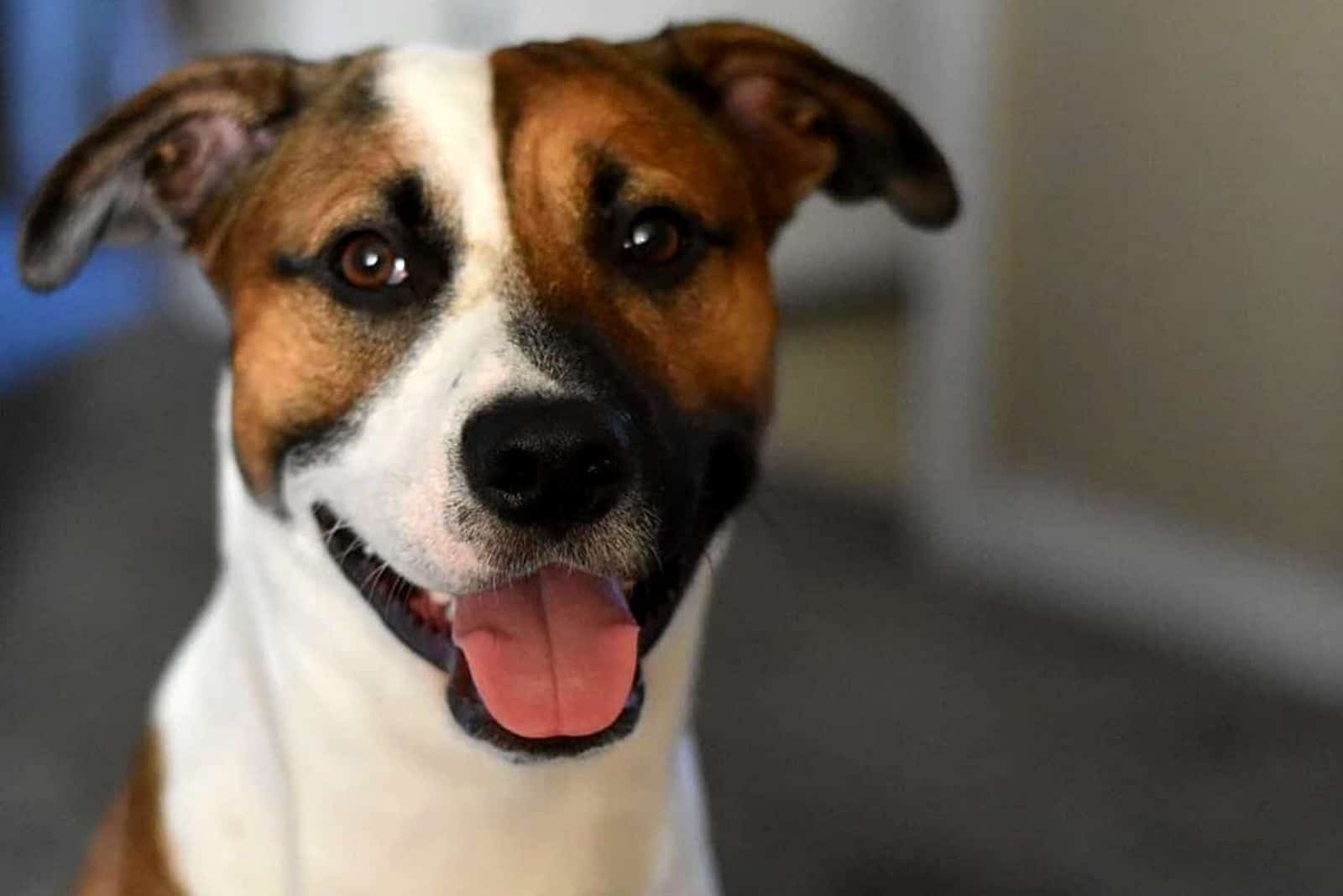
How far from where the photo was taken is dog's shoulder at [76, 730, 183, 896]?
4.88ft

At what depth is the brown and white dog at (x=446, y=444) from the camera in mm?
1273

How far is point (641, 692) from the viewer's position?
1.34 m

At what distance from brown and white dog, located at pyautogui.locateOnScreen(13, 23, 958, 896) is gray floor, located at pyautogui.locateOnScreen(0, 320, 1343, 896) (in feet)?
3.38

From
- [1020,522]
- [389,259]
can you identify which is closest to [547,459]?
[389,259]

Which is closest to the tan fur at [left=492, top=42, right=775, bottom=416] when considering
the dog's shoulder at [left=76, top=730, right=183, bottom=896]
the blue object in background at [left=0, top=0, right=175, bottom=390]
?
the dog's shoulder at [left=76, top=730, right=183, bottom=896]

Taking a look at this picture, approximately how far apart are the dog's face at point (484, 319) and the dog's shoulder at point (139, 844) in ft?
1.01

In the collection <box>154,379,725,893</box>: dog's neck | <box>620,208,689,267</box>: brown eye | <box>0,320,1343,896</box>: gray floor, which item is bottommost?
<box>0,320,1343,896</box>: gray floor

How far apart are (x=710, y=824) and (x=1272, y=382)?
3.99 ft

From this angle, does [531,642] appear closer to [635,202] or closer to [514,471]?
[514,471]

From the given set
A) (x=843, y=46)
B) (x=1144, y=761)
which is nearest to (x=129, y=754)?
(x=1144, y=761)

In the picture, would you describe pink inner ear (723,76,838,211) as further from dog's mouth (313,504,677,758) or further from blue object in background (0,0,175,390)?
blue object in background (0,0,175,390)

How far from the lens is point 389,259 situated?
137 cm

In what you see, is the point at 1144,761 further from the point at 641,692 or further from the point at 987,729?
the point at 641,692

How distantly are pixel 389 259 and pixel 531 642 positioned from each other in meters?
0.33
